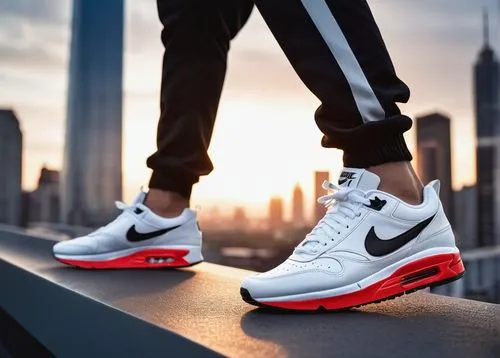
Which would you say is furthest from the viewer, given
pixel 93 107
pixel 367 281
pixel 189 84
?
pixel 93 107

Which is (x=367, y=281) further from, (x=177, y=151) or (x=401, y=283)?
(x=177, y=151)

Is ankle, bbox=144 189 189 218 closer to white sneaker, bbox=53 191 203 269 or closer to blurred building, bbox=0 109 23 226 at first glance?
white sneaker, bbox=53 191 203 269

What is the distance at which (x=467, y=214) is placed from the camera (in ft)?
166

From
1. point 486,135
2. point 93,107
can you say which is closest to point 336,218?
point 93,107

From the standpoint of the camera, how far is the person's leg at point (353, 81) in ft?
2.59

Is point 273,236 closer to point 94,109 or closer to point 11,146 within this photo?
point 94,109

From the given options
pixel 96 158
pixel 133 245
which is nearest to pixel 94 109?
pixel 96 158

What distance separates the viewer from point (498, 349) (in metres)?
0.57

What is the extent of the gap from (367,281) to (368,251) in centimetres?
4

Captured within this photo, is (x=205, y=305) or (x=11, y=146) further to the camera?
(x=11, y=146)

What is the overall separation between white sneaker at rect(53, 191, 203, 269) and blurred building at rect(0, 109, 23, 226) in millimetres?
29969

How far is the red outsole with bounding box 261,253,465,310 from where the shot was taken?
2.55 feet

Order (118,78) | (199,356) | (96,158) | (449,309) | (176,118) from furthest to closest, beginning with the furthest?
(96,158) → (118,78) → (176,118) → (449,309) → (199,356)

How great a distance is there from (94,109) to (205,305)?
38.4 metres
